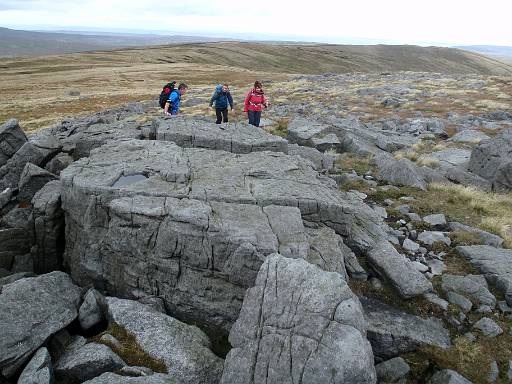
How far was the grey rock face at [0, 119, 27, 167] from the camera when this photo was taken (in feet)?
69.1

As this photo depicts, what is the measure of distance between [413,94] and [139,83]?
74794 millimetres

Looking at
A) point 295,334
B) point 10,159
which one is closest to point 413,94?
point 10,159

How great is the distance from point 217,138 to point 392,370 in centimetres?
1289

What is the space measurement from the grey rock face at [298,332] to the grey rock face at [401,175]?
13.5 meters

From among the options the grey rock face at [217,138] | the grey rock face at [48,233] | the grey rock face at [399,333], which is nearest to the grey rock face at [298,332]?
the grey rock face at [399,333]

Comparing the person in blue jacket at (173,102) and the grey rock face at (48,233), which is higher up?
the person in blue jacket at (173,102)

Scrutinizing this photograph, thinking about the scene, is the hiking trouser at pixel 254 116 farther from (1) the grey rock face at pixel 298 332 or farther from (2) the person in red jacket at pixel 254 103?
(1) the grey rock face at pixel 298 332

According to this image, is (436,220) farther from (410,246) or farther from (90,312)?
(90,312)

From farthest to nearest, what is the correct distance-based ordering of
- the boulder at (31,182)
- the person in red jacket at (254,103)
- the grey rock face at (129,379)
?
the person in red jacket at (254,103)
the boulder at (31,182)
the grey rock face at (129,379)

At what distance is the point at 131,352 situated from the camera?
10.0 metres

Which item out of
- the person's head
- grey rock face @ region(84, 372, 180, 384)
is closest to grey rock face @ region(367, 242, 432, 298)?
grey rock face @ region(84, 372, 180, 384)

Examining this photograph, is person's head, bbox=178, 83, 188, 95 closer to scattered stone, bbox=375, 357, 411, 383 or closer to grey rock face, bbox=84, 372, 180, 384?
grey rock face, bbox=84, 372, 180, 384

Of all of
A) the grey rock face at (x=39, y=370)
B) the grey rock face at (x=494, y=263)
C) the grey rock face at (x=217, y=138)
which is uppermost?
the grey rock face at (x=217, y=138)

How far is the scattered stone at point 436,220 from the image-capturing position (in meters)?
17.5
